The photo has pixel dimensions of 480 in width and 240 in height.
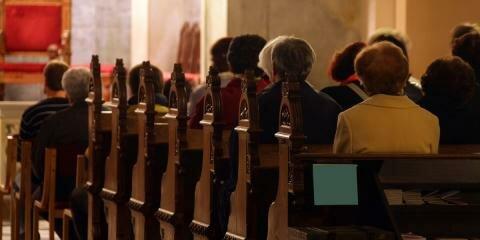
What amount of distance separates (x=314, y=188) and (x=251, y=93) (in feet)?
2.34

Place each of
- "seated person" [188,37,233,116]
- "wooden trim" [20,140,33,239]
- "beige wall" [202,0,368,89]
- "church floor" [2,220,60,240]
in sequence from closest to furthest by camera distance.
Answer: "seated person" [188,37,233,116]
"wooden trim" [20,140,33,239]
"church floor" [2,220,60,240]
"beige wall" [202,0,368,89]

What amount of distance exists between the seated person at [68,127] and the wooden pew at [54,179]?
1.6 inches

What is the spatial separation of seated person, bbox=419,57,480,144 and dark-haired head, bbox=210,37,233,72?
6.99 ft

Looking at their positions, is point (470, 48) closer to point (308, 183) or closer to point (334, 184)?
point (308, 183)

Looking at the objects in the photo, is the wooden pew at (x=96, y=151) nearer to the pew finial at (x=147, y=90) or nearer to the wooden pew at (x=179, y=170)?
the pew finial at (x=147, y=90)

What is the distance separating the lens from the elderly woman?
4914mm

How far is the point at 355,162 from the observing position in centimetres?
451

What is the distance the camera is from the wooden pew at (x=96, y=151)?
7.15 m

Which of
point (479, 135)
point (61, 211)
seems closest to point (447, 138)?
point (479, 135)

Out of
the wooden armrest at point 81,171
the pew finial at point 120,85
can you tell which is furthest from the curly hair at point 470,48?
the wooden armrest at point 81,171

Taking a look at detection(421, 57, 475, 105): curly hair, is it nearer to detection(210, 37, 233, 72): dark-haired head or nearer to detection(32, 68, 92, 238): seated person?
detection(210, 37, 233, 72): dark-haired head

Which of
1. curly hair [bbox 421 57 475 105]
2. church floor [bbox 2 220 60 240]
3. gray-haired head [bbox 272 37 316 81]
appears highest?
gray-haired head [bbox 272 37 316 81]

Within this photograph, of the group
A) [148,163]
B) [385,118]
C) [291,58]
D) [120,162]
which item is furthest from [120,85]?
[385,118]

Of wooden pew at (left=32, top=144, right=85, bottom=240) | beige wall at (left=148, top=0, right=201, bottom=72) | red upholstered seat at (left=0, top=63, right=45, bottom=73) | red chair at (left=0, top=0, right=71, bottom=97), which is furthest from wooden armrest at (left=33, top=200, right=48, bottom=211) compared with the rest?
beige wall at (left=148, top=0, right=201, bottom=72)
